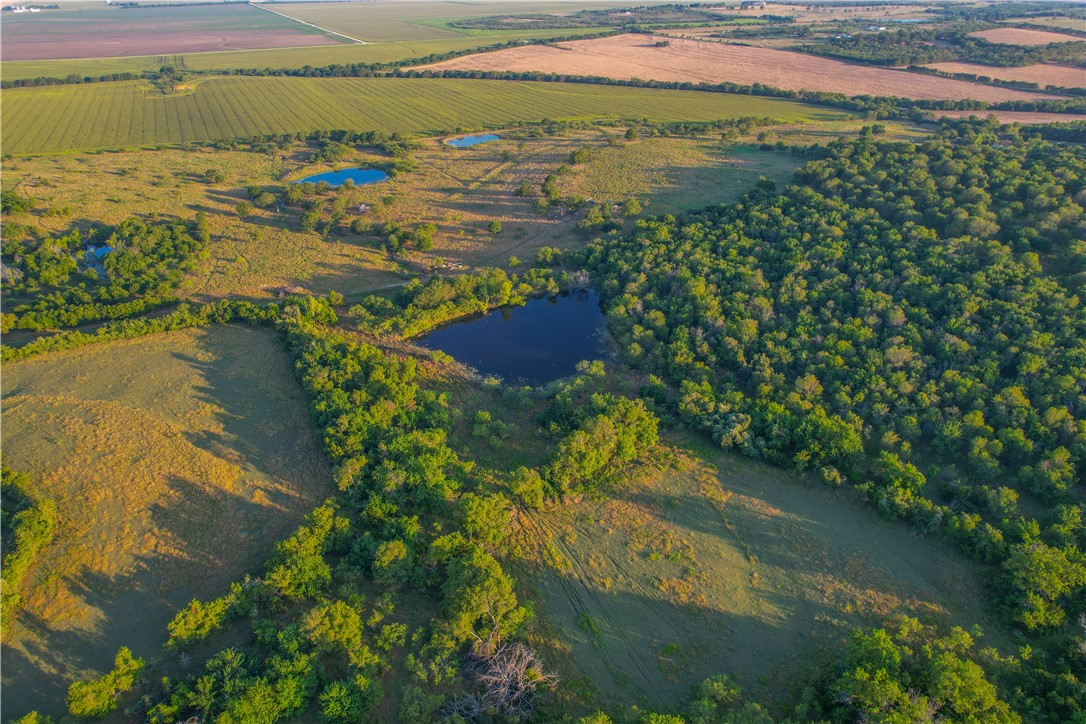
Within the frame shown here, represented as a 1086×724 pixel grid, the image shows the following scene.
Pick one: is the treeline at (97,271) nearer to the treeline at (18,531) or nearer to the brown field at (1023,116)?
the treeline at (18,531)

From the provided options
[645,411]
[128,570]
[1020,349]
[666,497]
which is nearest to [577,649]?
[666,497]

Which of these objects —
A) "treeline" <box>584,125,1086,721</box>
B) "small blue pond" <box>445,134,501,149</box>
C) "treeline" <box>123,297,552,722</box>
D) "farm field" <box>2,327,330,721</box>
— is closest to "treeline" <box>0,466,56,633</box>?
"farm field" <box>2,327,330,721</box>

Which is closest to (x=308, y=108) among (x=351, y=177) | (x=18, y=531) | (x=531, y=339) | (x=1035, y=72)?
(x=351, y=177)

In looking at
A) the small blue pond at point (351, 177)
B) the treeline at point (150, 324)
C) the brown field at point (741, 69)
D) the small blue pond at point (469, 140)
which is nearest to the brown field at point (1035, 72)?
the brown field at point (741, 69)

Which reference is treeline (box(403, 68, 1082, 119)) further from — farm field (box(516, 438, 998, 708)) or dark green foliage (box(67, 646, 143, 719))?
dark green foliage (box(67, 646, 143, 719))

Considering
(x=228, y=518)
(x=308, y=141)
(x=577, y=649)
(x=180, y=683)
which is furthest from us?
(x=308, y=141)

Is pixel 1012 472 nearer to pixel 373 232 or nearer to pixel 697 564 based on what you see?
pixel 697 564
